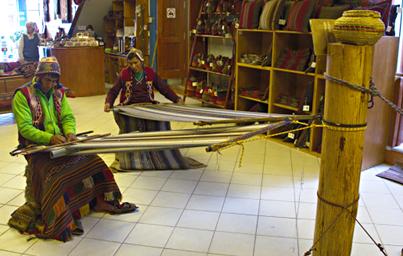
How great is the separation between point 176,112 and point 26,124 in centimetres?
118

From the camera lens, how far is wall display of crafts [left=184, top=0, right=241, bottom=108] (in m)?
5.97

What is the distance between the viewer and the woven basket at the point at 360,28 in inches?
53.6

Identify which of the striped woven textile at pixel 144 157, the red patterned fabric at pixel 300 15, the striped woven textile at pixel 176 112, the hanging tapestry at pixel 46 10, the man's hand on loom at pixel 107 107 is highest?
the hanging tapestry at pixel 46 10

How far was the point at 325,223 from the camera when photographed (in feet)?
5.11

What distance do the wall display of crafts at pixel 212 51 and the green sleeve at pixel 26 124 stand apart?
3448mm

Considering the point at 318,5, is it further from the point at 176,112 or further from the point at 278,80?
the point at 176,112

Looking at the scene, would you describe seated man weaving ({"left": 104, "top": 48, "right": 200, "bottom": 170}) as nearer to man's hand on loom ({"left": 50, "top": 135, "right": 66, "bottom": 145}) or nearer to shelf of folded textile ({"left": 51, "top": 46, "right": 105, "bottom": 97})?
man's hand on loom ({"left": 50, "top": 135, "right": 66, "bottom": 145})

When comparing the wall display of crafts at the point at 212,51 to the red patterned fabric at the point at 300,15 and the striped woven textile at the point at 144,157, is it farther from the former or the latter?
the striped woven textile at the point at 144,157

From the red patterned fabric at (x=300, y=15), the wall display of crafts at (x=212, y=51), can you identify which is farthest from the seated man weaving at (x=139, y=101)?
the wall display of crafts at (x=212, y=51)

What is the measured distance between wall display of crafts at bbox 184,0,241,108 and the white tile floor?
187 centimetres

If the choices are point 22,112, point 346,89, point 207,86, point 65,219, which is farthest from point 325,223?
point 207,86

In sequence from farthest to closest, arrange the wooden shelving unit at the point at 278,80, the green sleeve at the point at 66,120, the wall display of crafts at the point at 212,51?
the wall display of crafts at the point at 212,51 < the wooden shelving unit at the point at 278,80 < the green sleeve at the point at 66,120

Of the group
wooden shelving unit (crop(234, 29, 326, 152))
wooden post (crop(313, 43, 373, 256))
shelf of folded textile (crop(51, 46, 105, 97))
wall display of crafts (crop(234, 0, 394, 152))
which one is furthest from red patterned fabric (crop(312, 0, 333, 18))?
shelf of folded textile (crop(51, 46, 105, 97))

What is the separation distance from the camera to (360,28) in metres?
1.36
